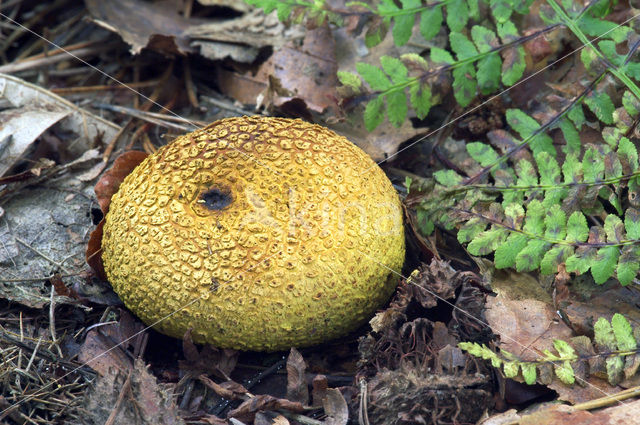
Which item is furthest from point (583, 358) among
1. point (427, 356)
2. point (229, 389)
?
point (229, 389)

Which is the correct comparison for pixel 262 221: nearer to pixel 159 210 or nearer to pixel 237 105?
pixel 159 210

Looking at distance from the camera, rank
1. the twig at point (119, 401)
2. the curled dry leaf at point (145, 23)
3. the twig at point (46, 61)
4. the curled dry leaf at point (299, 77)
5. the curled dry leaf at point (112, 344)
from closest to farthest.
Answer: the twig at point (119, 401), the curled dry leaf at point (112, 344), the curled dry leaf at point (299, 77), the curled dry leaf at point (145, 23), the twig at point (46, 61)

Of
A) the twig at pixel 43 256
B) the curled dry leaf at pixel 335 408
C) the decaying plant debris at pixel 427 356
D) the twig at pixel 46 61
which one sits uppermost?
the twig at pixel 46 61

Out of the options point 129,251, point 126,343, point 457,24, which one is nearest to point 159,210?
point 129,251

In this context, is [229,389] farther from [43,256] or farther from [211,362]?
[43,256]

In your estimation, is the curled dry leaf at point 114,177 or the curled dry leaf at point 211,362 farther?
the curled dry leaf at point 114,177

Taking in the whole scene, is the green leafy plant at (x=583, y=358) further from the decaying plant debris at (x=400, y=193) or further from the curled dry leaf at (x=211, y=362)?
the curled dry leaf at (x=211, y=362)

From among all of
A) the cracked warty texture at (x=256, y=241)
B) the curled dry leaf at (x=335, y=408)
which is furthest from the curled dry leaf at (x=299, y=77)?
the curled dry leaf at (x=335, y=408)
